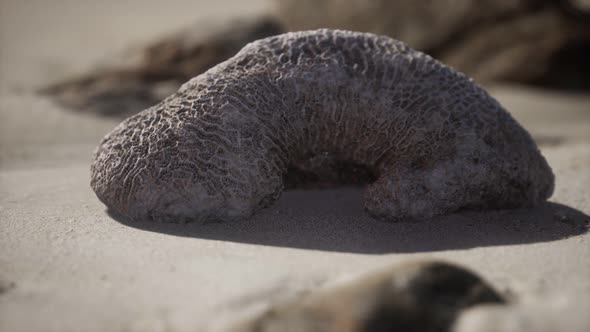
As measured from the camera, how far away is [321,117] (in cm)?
305

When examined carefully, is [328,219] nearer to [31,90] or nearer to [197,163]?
[197,163]

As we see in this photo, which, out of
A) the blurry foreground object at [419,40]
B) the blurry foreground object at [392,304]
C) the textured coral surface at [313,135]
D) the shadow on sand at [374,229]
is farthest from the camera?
the blurry foreground object at [419,40]

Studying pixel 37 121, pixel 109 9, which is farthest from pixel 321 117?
pixel 109 9

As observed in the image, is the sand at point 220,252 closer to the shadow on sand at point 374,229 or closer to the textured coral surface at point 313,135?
the shadow on sand at point 374,229

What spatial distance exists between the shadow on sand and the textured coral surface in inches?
3.2

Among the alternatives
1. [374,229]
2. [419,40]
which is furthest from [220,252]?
[419,40]

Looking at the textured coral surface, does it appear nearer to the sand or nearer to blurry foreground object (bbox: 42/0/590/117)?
the sand

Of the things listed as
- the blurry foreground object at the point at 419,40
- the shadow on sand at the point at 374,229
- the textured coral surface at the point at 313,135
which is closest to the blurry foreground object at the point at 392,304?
the shadow on sand at the point at 374,229

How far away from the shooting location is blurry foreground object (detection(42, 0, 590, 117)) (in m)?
7.97

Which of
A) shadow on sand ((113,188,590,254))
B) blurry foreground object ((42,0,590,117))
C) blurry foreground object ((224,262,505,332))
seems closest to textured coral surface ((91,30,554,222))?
shadow on sand ((113,188,590,254))

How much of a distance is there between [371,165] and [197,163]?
104 centimetres

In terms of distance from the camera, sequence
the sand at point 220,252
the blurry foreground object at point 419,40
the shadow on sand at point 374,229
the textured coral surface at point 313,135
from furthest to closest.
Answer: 1. the blurry foreground object at point 419,40
2. the textured coral surface at point 313,135
3. the shadow on sand at point 374,229
4. the sand at point 220,252

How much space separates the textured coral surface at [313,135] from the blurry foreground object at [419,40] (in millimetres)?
4702

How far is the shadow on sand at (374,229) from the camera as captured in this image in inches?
110
